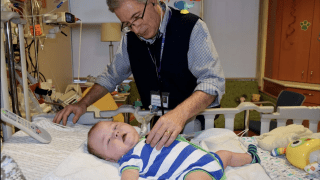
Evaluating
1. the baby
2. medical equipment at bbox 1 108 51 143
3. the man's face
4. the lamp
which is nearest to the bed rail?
the baby

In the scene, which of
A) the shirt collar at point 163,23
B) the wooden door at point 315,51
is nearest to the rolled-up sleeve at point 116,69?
the shirt collar at point 163,23

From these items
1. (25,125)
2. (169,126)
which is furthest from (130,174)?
(25,125)

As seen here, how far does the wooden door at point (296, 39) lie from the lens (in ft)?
12.5

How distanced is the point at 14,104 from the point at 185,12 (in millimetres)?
1067

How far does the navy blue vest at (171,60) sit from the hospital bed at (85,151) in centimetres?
21

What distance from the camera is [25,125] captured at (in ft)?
3.54

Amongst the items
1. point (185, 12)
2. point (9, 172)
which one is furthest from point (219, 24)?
point (9, 172)

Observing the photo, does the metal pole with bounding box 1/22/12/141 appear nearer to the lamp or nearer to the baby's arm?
the baby's arm

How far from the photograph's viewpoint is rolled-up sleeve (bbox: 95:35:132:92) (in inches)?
67.2

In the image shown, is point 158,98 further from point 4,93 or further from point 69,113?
point 4,93

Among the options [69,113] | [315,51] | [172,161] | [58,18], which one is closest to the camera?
[172,161]

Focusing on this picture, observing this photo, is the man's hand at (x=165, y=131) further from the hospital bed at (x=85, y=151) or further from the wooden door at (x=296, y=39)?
the wooden door at (x=296, y=39)

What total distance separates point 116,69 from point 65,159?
803 millimetres

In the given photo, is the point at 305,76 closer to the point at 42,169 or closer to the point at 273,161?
the point at 273,161
